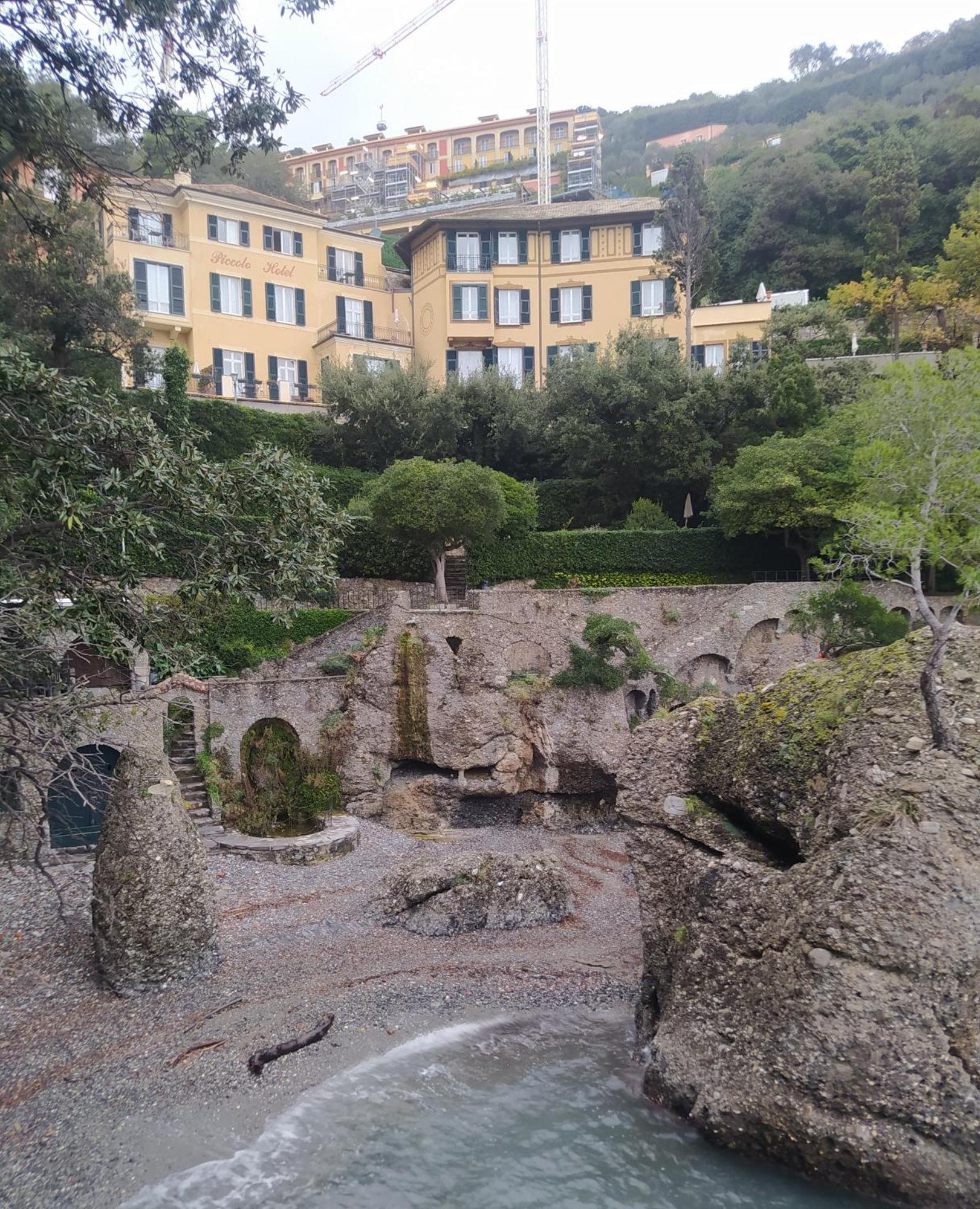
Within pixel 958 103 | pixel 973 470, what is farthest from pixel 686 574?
pixel 958 103

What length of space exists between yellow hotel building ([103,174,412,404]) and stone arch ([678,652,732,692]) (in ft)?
66.4

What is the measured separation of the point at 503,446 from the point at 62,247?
1863 centimetres

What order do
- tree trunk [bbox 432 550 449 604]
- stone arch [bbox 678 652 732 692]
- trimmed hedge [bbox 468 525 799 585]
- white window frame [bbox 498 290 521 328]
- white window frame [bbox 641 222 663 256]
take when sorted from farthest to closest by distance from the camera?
1. white window frame [bbox 498 290 521 328]
2. white window frame [bbox 641 222 663 256]
3. trimmed hedge [bbox 468 525 799 585]
4. tree trunk [bbox 432 550 449 604]
5. stone arch [bbox 678 652 732 692]

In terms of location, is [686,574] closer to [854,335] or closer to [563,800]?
[563,800]

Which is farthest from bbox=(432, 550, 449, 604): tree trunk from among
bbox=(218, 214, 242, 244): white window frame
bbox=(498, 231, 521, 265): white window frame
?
bbox=(498, 231, 521, 265): white window frame

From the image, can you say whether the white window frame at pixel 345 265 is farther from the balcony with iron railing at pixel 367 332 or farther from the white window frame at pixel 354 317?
the balcony with iron railing at pixel 367 332

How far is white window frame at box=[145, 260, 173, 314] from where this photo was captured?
3981 centimetres

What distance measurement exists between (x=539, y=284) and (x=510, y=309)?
2.08 meters

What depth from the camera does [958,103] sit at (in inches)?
2516

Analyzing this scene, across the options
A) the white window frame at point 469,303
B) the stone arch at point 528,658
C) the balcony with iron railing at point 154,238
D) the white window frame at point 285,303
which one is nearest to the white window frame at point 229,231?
the balcony with iron railing at point 154,238

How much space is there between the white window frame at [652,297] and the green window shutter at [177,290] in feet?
74.6

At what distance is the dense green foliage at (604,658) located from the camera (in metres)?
27.0

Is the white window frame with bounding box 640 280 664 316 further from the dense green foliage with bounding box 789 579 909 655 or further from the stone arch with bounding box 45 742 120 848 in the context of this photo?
the stone arch with bounding box 45 742 120 848

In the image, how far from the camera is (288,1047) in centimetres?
1230
